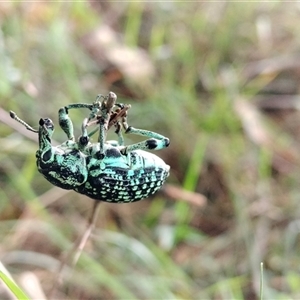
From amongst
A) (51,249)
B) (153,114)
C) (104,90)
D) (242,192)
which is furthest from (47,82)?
(242,192)

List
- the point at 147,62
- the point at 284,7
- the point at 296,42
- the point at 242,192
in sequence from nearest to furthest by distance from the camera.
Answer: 1. the point at 242,192
2. the point at 147,62
3. the point at 296,42
4. the point at 284,7

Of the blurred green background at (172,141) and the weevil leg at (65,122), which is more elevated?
the blurred green background at (172,141)

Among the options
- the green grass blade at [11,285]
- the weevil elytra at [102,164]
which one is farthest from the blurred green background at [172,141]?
the green grass blade at [11,285]

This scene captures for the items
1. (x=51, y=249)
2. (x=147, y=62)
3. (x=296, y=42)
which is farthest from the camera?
(x=296, y=42)

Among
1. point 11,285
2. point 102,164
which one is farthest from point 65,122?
point 11,285

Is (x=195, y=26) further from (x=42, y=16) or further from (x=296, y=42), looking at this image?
(x=42, y=16)

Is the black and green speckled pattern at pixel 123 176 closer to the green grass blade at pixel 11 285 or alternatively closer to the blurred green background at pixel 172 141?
the green grass blade at pixel 11 285

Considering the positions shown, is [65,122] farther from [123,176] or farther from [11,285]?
[11,285]
